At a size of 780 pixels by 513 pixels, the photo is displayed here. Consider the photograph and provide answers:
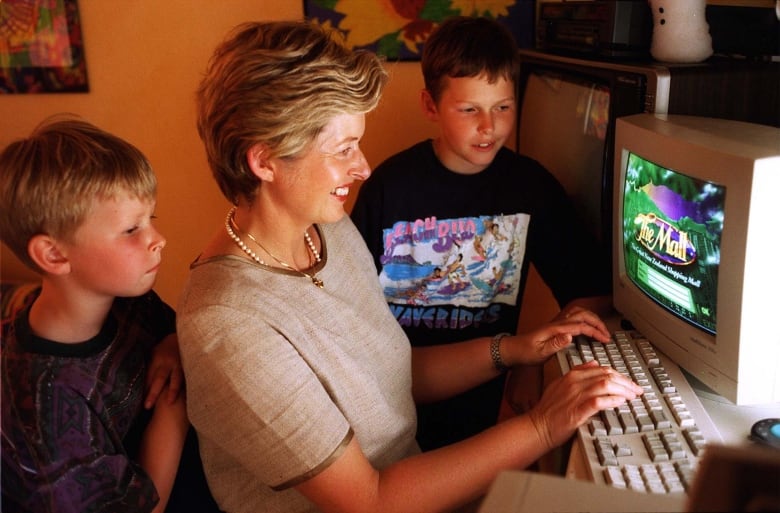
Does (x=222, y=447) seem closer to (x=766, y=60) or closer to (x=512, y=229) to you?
(x=512, y=229)

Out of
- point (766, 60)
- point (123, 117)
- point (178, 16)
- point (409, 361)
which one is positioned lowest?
point (409, 361)

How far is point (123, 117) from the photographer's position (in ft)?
7.63

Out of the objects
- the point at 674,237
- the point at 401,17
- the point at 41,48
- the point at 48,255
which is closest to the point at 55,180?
the point at 48,255

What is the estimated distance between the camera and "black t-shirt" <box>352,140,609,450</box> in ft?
5.09

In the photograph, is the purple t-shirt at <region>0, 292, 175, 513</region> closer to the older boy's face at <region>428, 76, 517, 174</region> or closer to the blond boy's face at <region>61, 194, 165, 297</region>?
the blond boy's face at <region>61, 194, 165, 297</region>

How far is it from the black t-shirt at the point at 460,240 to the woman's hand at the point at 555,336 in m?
0.25

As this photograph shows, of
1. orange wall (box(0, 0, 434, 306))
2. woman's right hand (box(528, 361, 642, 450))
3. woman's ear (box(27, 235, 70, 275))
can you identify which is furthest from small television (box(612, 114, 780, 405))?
orange wall (box(0, 0, 434, 306))

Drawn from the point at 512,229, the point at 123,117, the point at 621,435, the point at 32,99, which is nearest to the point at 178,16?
the point at 123,117

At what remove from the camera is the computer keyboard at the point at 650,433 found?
861 millimetres

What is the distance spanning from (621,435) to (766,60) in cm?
81

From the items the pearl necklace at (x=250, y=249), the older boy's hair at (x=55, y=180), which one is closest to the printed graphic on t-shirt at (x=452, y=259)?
the pearl necklace at (x=250, y=249)

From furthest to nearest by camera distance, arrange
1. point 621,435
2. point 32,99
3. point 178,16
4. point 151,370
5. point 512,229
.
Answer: point 32,99 → point 178,16 → point 512,229 → point 151,370 → point 621,435

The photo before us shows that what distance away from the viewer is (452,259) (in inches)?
61.7

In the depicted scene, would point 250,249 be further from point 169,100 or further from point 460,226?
point 169,100
